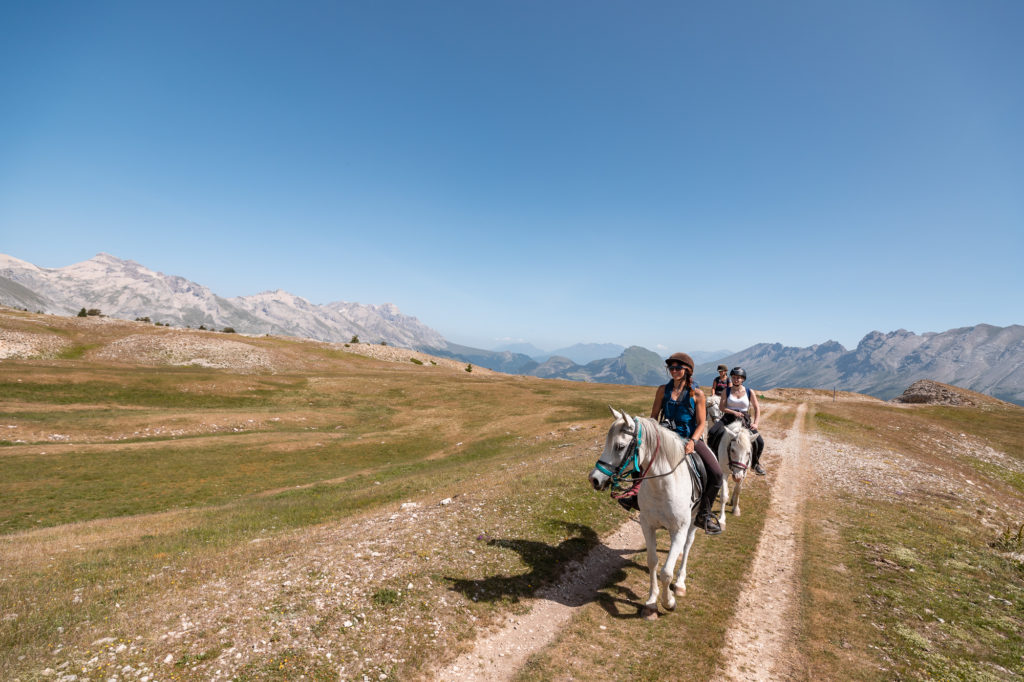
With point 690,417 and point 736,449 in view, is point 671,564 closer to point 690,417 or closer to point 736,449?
point 690,417

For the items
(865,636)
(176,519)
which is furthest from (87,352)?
(865,636)

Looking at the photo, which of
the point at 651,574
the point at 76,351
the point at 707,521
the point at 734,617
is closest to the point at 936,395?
the point at 707,521

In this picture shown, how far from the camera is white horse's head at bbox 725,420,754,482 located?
49.5ft

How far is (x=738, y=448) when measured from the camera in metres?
15.1

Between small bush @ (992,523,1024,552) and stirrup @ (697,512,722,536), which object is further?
small bush @ (992,523,1024,552)

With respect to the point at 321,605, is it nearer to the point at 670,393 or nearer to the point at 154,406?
the point at 670,393

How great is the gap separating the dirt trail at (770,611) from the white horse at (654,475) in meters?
1.69

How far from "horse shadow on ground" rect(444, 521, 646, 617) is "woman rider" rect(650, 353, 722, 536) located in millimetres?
3091

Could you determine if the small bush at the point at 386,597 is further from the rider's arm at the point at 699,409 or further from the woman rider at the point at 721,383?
the woman rider at the point at 721,383

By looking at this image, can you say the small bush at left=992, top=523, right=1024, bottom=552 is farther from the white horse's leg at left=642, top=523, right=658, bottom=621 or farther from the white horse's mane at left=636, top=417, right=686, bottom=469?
the white horse's mane at left=636, top=417, right=686, bottom=469

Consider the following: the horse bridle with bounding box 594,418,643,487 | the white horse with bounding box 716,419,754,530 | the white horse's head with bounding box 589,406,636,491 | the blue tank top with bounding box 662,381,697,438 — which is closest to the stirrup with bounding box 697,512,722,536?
the blue tank top with bounding box 662,381,697,438

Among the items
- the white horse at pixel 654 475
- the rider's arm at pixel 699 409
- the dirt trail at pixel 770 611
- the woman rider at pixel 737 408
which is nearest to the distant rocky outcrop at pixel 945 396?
the dirt trail at pixel 770 611

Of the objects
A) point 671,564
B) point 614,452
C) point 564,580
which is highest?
point 614,452

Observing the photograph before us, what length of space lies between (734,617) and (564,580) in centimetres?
443
